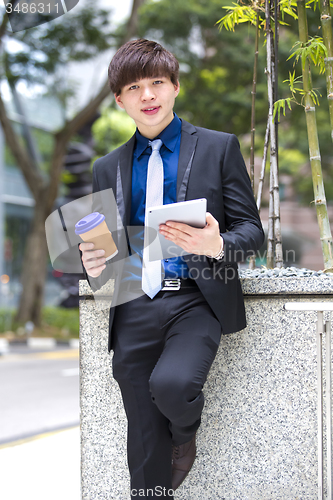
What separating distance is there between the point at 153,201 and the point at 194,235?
34cm

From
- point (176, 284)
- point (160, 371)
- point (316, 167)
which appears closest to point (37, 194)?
point (316, 167)

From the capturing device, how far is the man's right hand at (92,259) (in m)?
2.00

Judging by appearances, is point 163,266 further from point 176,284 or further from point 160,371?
point 160,371

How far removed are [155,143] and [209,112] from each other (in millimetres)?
10971

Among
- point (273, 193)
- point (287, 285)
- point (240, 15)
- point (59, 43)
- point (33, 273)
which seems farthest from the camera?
point (33, 273)

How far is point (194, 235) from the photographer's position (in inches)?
70.2

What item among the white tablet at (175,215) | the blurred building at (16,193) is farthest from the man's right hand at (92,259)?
the blurred building at (16,193)

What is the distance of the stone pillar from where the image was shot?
233 centimetres

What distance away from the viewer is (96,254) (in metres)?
2.00

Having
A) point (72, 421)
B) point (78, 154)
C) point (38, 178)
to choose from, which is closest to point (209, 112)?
point (38, 178)

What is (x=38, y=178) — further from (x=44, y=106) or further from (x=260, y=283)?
(x=260, y=283)

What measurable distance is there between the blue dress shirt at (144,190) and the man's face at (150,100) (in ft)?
0.24

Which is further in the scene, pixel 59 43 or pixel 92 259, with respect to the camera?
pixel 59 43

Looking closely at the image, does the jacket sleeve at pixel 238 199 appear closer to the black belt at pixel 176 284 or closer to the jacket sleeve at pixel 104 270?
the black belt at pixel 176 284
